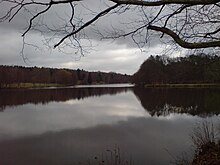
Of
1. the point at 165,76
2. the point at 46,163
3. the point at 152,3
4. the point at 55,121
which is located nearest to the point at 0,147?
the point at 46,163

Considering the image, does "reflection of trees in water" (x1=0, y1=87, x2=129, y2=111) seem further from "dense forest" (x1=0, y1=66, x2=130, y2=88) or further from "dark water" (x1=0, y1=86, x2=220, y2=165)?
"dense forest" (x1=0, y1=66, x2=130, y2=88)

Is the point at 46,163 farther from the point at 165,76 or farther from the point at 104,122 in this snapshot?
the point at 165,76

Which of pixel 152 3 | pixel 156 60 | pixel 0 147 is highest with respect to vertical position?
pixel 156 60

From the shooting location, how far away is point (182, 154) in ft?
28.1

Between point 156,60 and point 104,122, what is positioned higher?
point 156,60

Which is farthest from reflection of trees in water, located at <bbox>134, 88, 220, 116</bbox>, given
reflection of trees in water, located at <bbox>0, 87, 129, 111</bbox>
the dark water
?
reflection of trees in water, located at <bbox>0, 87, 129, 111</bbox>

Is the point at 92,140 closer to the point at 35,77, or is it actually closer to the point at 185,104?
the point at 185,104

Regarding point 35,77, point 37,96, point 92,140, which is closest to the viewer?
point 92,140

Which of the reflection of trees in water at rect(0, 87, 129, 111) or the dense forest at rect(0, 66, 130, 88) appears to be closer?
the reflection of trees in water at rect(0, 87, 129, 111)

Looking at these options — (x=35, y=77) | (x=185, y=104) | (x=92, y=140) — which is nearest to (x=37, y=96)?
(x=185, y=104)

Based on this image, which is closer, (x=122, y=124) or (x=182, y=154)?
(x=182, y=154)

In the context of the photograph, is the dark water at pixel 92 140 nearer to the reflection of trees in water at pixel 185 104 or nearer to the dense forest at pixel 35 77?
the reflection of trees in water at pixel 185 104

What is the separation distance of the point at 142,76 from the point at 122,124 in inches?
2027

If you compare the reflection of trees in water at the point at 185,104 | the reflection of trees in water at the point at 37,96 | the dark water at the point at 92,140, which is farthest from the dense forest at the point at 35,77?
the dark water at the point at 92,140
